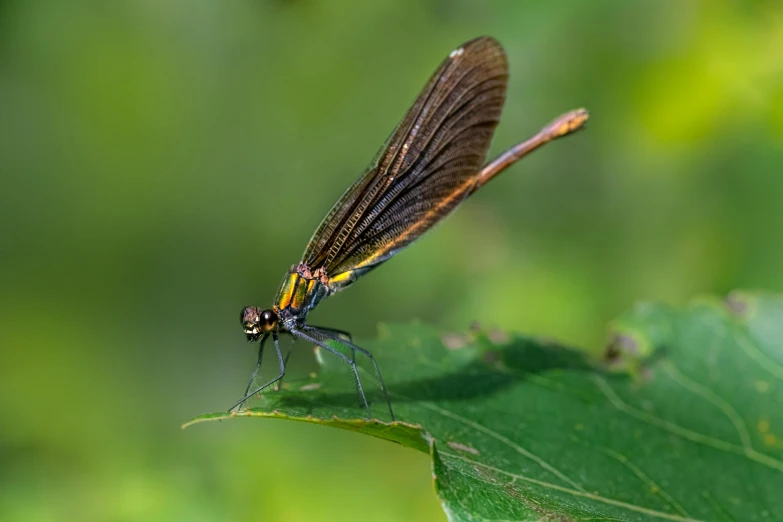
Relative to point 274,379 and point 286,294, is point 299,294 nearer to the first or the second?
point 286,294

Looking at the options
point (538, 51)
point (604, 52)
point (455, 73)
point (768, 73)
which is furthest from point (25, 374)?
point (768, 73)

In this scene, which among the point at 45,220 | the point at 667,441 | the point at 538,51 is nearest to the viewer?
the point at 667,441

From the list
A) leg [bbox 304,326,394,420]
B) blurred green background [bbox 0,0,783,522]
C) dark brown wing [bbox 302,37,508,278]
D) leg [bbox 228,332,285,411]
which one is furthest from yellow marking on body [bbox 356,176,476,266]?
blurred green background [bbox 0,0,783,522]

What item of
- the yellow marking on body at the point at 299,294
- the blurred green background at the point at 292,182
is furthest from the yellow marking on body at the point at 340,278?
the blurred green background at the point at 292,182

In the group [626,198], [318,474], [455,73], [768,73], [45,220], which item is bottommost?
[318,474]

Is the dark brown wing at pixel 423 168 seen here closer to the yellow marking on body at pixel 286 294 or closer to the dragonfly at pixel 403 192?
the dragonfly at pixel 403 192

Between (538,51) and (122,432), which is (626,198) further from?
(122,432)

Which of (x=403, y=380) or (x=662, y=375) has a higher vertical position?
(x=403, y=380)

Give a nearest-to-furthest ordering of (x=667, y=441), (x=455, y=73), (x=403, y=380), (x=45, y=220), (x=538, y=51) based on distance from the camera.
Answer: (x=667, y=441) → (x=403, y=380) → (x=455, y=73) → (x=45, y=220) → (x=538, y=51)
